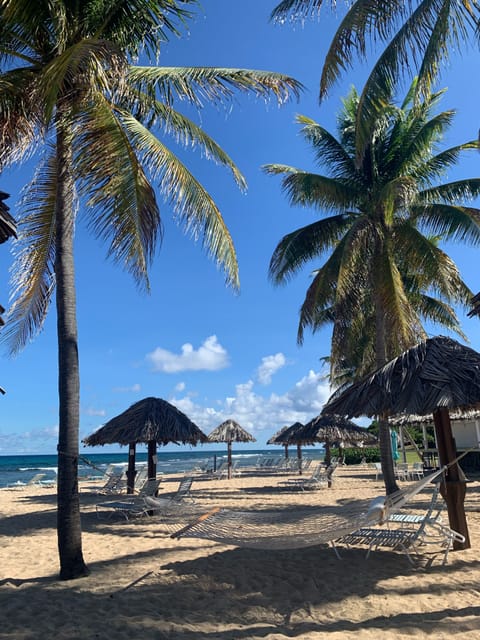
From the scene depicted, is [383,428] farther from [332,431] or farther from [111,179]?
[111,179]

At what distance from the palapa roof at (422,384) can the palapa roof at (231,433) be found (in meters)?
14.1

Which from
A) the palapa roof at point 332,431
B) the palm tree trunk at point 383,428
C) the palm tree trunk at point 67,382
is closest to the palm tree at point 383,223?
the palm tree trunk at point 383,428

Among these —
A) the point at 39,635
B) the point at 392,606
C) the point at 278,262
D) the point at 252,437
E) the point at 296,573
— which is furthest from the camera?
the point at 252,437

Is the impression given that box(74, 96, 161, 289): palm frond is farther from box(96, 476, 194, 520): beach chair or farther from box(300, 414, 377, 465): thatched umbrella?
box(300, 414, 377, 465): thatched umbrella

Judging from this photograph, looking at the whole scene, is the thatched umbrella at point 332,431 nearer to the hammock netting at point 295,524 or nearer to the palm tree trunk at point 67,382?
the hammock netting at point 295,524

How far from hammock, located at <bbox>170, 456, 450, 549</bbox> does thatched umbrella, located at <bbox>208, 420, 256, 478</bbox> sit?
14.3m

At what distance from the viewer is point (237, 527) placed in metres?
5.01

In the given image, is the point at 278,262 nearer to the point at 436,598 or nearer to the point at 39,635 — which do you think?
the point at 436,598

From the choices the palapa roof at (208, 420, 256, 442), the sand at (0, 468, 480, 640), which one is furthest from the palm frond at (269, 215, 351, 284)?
the palapa roof at (208, 420, 256, 442)

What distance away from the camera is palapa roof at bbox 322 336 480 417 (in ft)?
17.0

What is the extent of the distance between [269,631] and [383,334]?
7.68 metres

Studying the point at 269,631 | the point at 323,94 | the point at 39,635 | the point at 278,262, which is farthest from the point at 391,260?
the point at 39,635

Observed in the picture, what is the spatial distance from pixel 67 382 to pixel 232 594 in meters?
2.58

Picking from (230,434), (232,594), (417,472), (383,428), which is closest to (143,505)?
(232,594)
